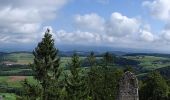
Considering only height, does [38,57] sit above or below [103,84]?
above

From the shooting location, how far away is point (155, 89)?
86438 millimetres

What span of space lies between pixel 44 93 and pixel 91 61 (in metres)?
40.8

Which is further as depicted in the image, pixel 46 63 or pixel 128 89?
pixel 46 63

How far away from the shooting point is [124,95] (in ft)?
106

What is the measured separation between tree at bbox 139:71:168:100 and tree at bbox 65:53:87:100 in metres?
28.4

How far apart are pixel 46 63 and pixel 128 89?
30705mm

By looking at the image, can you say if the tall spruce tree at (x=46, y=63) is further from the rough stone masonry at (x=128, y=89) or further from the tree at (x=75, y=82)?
the rough stone masonry at (x=128, y=89)

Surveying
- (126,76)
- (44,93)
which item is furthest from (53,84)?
(126,76)

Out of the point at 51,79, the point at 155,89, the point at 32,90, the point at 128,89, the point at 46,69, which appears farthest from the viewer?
the point at 155,89

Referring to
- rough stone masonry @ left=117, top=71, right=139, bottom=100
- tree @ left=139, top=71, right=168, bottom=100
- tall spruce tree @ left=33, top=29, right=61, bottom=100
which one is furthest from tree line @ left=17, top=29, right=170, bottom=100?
tree @ left=139, top=71, right=168, bottom=100

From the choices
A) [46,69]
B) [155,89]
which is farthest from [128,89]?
[155,89]

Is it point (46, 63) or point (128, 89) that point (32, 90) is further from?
point (128, 89)

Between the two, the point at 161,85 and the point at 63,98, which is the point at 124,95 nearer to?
the point at 63,98

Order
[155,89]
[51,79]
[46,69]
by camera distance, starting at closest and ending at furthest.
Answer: [51,79] < [46,69] < [155,89]
